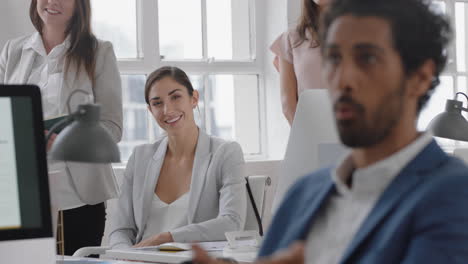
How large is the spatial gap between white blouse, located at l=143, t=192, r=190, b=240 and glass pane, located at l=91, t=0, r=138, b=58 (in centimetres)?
186

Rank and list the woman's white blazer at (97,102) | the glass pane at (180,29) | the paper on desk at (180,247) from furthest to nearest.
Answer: the glass pane at (180,29)
the woman's white blazer at (97,102)
the paper on desk at (180,247)

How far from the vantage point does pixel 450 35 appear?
106 centimetres

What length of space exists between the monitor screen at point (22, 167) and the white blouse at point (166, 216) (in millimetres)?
1523

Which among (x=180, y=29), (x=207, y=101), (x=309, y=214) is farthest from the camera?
(x=207, y=101)

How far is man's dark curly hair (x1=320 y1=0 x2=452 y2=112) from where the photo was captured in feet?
3.14

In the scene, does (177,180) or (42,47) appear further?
(177,180)

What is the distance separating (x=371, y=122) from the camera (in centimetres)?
94

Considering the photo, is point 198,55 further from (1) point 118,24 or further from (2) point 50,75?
(2) point 50,75

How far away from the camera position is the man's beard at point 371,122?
3.06 feet

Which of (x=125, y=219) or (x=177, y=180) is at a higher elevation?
(x=177, y=180)

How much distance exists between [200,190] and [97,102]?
65 cm

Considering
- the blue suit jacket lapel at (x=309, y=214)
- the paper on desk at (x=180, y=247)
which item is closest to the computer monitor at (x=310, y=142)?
the blue suit jacket lapel at (x=309, y=214)

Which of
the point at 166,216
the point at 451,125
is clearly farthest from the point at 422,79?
the point at 166,216

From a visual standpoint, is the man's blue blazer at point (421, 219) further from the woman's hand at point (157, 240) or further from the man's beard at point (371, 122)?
the woman's hand at point (157, 240)
